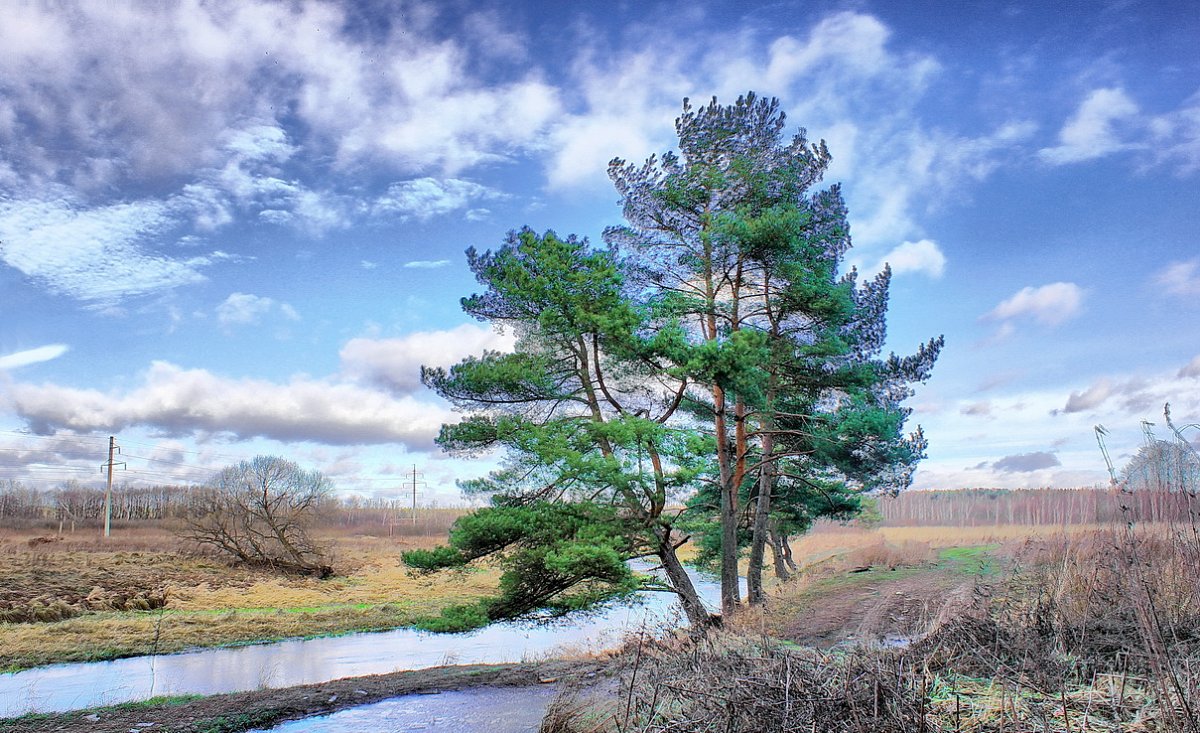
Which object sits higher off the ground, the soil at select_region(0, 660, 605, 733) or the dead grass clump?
the dead grass clump

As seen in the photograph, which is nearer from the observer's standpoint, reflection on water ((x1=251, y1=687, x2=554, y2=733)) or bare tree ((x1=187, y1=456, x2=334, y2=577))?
reflection on water ((x1=251, y1=687, x2=554, y2=733))

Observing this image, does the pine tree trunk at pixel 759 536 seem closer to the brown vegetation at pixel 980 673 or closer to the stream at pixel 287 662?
the stream at pixel 287 662

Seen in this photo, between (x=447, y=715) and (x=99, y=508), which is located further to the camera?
(x=99, y=508)

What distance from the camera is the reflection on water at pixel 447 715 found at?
9.93 meters

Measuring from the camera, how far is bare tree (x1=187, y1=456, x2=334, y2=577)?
40.5 metres

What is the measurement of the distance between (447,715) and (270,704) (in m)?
2.84

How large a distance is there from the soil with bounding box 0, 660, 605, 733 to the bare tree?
1152 inches

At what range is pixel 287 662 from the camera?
21.2 metres

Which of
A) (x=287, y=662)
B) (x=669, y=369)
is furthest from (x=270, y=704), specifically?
(x=287, y=662)

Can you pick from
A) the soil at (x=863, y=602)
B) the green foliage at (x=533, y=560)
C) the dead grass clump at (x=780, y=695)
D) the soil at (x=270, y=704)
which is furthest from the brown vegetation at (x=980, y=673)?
the green foliage at (x=533, y=560)

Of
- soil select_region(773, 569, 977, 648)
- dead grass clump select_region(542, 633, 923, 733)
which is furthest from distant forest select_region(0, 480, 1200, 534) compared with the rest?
dead grass clump select_region(542, 633, 923, 733)

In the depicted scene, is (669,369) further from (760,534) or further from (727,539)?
(760,534)

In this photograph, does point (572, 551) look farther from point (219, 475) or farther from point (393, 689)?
point (219, 475)

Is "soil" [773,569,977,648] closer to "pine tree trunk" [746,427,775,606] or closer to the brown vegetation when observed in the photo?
"pine tree trunk" [746,427,775,606]
